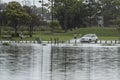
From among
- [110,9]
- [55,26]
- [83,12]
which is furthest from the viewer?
[110,9]

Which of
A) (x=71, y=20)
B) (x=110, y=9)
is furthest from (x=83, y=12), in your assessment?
(x=110, y=9)

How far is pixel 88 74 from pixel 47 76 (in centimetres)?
216

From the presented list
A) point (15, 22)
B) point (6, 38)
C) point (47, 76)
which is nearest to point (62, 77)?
point (47, 76)

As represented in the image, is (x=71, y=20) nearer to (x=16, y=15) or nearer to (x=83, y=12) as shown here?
(x=83, y=12)

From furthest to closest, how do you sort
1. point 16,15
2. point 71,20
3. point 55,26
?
point 71,20, point 55,26, point 16,15

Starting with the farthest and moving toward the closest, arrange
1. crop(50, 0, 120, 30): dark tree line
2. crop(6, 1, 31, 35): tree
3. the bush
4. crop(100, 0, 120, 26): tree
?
1. crop(100, 0, 120, 26): tree
2. crop(50, 0, 120, 30): dark tree line
3. the bush
4. crop(6, 1, 31, 35): tree

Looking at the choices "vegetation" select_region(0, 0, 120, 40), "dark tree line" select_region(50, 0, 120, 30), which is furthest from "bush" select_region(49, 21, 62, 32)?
"dark tree line" select_region(50, 0, 120, 30)

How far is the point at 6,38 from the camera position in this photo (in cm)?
8131

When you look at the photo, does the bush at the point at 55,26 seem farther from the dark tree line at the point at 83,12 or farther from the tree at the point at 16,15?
the tree at the point at 16,15

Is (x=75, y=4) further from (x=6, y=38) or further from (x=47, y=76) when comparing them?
(x=47, y=76)

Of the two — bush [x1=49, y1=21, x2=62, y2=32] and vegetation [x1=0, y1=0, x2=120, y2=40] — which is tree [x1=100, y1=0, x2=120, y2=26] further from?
bush [x1=49, y1=21, x2=62, y2=32]

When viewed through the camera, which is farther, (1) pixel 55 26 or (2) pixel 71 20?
(2) pixel 71 20

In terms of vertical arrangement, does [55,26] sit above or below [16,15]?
below

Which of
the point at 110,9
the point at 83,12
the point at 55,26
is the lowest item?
the point at 55,26
